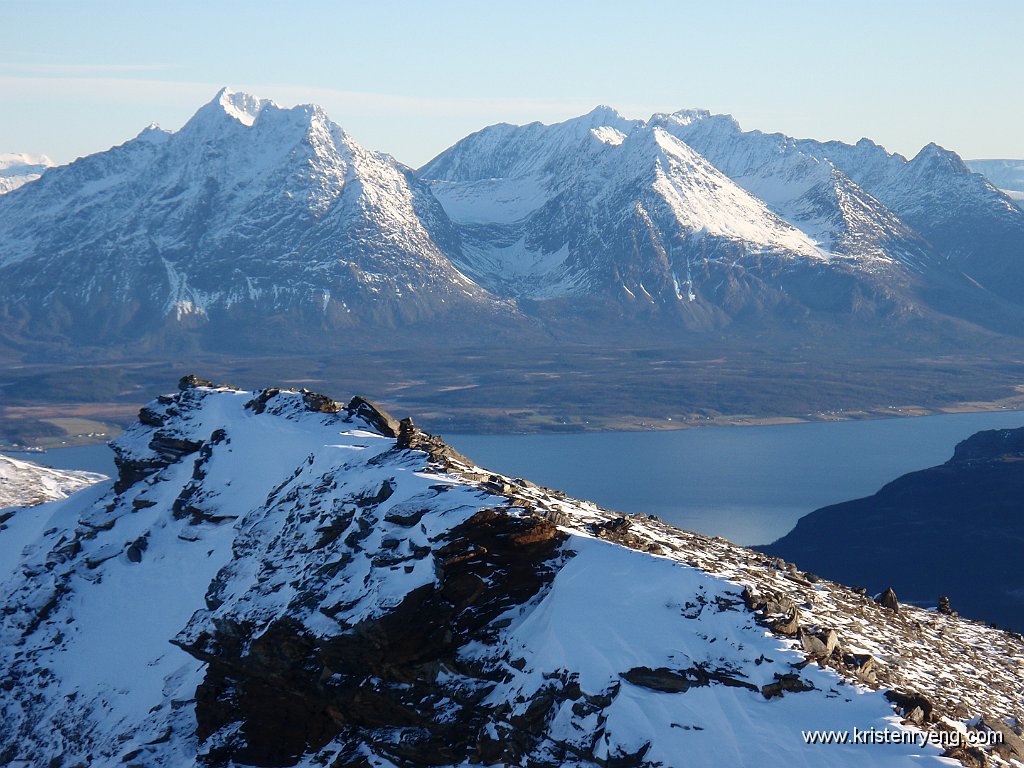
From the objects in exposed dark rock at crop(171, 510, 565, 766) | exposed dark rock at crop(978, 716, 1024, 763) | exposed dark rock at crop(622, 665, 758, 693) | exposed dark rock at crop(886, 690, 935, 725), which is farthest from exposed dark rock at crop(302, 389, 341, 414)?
exposed dark rock at crop(978, 716, 1024, 763)

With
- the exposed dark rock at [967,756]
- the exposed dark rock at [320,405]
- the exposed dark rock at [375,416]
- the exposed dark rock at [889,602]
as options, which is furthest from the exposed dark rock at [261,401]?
the exposed dark rock at [967,756]

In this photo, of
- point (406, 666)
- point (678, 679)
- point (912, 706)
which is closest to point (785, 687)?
point (678, 679)

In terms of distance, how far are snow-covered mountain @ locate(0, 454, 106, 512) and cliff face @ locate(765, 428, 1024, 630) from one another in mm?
74233

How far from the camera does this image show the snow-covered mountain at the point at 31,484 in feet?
374

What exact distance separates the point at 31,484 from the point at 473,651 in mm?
90324

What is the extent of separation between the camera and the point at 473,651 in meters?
43.9

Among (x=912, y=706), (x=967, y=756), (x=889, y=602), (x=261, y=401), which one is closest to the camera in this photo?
(x=967, y=756)

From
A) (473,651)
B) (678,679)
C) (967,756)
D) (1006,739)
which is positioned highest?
(678,679)

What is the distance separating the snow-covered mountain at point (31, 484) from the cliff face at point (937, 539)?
7423 centimetres

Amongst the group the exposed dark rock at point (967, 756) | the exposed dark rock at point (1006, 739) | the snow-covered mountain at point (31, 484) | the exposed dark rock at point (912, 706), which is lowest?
the snow-covered mountain at point (31, 484)

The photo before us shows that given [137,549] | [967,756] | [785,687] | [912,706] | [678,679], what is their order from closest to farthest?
[967,756] → [912,706] → [785,687] → [678,679] → [137,549]

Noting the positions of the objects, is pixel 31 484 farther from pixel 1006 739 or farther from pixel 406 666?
pixel 1006 739

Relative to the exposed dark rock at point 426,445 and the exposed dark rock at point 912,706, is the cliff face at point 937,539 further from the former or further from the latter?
the exposed dark rock at point 912,706

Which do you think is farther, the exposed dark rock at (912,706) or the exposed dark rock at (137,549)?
the exposed dark rock at (137,549)
